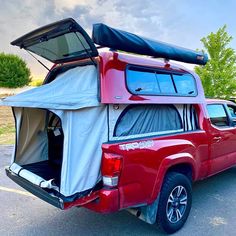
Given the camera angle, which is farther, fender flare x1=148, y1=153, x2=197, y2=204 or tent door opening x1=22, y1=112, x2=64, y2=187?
tent door opening x1=22, y1=112, x2=64, y2=187

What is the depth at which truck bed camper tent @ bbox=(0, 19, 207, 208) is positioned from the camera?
255 centimetres

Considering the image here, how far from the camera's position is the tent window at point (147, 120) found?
2.90 m

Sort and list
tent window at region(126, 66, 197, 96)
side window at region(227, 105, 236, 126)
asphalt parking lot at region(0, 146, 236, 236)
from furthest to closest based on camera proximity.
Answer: side window at region(227, 105, 236, 126), asphalt parking lot at region(0, 146, 236, 236), tent window at region(126, 66, 197, 96)

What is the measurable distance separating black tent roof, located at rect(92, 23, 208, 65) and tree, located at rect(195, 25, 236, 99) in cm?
1062

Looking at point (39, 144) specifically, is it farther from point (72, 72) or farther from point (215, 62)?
point (215, 62)

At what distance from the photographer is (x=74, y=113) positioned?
99.3 inches

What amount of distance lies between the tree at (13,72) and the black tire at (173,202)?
1296 inches

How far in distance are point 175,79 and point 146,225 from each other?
207cm

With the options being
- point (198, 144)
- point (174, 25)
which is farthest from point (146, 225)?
point (174, 25)

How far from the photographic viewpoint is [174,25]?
9.31 metres

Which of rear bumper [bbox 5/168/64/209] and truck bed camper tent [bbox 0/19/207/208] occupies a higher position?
truck bed camper tent [bbox 0/19/207/208]

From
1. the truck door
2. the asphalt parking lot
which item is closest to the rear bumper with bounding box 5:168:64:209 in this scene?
the asphalt parking lot

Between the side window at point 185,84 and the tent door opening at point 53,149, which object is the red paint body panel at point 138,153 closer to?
the side window at point 185,84

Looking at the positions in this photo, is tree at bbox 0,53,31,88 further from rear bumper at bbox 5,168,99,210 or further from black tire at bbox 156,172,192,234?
black tire at bbox 156,172,192,234
